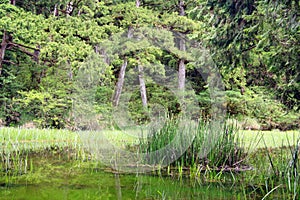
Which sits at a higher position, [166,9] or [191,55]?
[166,9]

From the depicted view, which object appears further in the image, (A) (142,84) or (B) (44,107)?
(A) (142,84)

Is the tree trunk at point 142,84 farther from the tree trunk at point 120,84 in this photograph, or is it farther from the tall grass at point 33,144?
the tall grass at point 33,144

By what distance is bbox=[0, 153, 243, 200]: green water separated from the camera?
2000 millimetres

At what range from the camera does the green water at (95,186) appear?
200 centimetres

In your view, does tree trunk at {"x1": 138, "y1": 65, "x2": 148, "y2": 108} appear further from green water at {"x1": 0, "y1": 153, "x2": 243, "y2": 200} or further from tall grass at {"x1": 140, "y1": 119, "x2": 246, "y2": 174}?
green water at {"x1": 0, "y1": 153, "x2": 243, "y2": 200}

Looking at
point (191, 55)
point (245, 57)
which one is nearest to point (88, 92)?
point (191, 55)

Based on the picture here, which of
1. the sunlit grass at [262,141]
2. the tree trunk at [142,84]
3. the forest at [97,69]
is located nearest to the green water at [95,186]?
the sunlit grass at [262,141]

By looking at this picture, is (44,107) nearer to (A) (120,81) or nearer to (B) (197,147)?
(A) (120,81)

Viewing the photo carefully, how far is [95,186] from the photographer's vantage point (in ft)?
7.38

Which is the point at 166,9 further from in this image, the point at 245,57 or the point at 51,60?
the point at 245,57

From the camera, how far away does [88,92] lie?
33.6 feet

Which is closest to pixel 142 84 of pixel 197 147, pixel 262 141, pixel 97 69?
pixel 97 69

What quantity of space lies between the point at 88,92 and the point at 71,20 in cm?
226

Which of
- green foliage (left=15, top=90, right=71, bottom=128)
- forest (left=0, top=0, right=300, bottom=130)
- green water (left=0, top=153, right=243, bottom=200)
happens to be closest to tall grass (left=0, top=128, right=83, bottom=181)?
green water (left=0, top=153, right=243, bottom=200)
